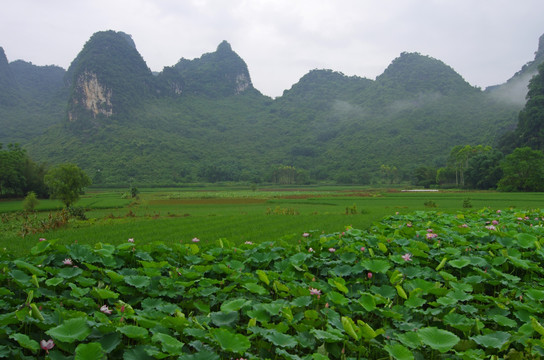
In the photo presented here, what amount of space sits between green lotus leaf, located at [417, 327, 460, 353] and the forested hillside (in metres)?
73.8

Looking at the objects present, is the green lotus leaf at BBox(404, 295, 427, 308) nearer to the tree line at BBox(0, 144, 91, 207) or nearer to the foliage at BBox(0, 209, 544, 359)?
the foliage at BBox(0, 209, 544, 359)

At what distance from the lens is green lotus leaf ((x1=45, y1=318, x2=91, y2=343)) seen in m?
2.07

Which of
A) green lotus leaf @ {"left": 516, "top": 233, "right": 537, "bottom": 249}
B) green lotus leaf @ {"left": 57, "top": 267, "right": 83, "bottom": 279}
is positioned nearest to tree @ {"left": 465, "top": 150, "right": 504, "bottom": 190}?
green lotus leaf @ {"left": 516, "top": 233, "right": 537, "bottom": 249}

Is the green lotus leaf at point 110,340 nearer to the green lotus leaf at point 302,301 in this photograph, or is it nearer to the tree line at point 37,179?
the green lotus leaf at point 302,301

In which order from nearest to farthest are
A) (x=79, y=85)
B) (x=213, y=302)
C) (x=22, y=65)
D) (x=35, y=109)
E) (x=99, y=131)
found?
(x=213, y=302) < (x=99, y=131) < (x=79, y=85) < (x=35, y=109) < (x=22, y=65)

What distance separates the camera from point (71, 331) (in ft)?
7.22

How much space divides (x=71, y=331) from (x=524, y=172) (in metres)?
48.6

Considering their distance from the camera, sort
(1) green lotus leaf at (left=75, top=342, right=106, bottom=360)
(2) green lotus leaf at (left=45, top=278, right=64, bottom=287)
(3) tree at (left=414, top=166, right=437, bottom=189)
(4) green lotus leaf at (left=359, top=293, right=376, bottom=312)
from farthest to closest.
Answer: (3) tree at (left=414, top=166, right=437, bottom=189), (2) green lotus leaf at (left=45, top=278, right=64, bottom=287), (4) green lotus leaf at (left=359, top=293, right=376, bottom=312), (1) green lotus leaf at (left=75, top=342, right=106, bottom=360)

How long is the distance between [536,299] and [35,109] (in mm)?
156780

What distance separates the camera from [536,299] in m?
3.29

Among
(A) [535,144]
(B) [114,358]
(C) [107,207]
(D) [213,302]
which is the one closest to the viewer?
(B) [114,358]

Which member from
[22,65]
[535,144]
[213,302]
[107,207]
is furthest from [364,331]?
[22,65]

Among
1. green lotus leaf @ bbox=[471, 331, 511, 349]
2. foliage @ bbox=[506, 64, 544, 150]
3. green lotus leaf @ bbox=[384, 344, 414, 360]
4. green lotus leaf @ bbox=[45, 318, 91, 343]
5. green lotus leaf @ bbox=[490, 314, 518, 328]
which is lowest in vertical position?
green lotus leaf @ bbox=[490, 314, 518, 328]

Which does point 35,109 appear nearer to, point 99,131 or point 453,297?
point 99,131
